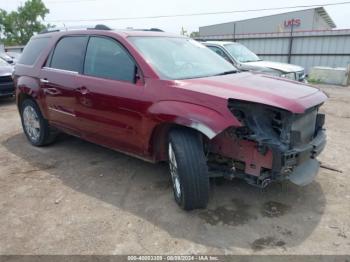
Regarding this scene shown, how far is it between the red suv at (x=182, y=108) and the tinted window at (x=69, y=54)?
0.05ft

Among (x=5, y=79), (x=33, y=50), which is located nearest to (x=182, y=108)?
(x=33, y=50)

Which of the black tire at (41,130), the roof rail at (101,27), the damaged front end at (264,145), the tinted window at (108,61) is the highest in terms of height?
the roof rail at (101,27)

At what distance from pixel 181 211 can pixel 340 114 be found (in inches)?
226

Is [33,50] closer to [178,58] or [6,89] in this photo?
[178,58]

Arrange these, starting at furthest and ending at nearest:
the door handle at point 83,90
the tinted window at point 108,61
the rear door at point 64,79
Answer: the rear door at point 64,79
the door handle at point 83,90
the tinted window at point 108,61

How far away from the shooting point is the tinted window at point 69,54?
4.37m

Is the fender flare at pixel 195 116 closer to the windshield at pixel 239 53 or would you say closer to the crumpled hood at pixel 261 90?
the crumpled hood at pixel 261 90

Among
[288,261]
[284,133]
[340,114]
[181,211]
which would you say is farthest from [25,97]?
[340,114]

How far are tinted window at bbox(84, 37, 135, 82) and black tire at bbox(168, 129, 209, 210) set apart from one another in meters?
0.97

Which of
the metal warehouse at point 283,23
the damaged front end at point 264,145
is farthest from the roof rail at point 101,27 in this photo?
the metal warehouse at point 283,23

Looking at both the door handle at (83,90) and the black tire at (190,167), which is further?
the door handle at (83,90)

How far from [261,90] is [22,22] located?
2118 inches

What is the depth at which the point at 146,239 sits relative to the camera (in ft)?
9.65

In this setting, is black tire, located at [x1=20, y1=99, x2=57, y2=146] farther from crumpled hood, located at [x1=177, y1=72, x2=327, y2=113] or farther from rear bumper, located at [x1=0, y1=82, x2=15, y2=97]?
rear bumper, located at [x1=0, y1=82, x2=15, y2=97]
